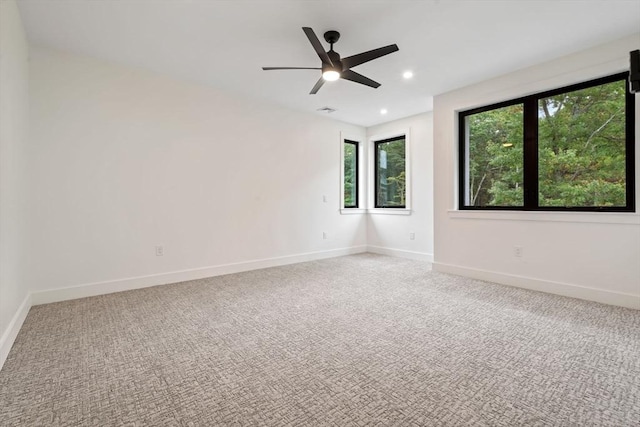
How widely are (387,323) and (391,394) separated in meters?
0.95

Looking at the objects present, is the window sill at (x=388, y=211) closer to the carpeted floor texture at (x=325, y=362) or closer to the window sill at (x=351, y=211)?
the window sill at (x=351, y=211)

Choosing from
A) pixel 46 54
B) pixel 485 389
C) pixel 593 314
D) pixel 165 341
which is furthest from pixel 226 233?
pixel 593 314

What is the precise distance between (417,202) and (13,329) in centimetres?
520

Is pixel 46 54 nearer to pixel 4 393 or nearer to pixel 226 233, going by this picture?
pixel 226 233

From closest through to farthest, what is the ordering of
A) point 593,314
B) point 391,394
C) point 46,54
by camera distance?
point 391,394, point 593,314, point 46,54

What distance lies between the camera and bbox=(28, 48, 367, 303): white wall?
312cm

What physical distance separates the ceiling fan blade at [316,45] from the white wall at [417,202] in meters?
3.07

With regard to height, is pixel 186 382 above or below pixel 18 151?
below

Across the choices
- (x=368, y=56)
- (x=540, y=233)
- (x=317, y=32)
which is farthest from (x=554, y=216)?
(x=317, y=32)

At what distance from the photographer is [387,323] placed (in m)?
2.52

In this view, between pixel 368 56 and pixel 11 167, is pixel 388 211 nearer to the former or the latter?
pixel 368 56

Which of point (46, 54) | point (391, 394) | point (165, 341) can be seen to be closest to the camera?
point (391, 394)

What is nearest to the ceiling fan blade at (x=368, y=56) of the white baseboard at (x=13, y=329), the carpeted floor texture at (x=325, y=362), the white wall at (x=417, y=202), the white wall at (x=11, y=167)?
the carpeted floor texture at (x=325, y=362)

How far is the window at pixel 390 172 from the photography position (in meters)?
5.79
